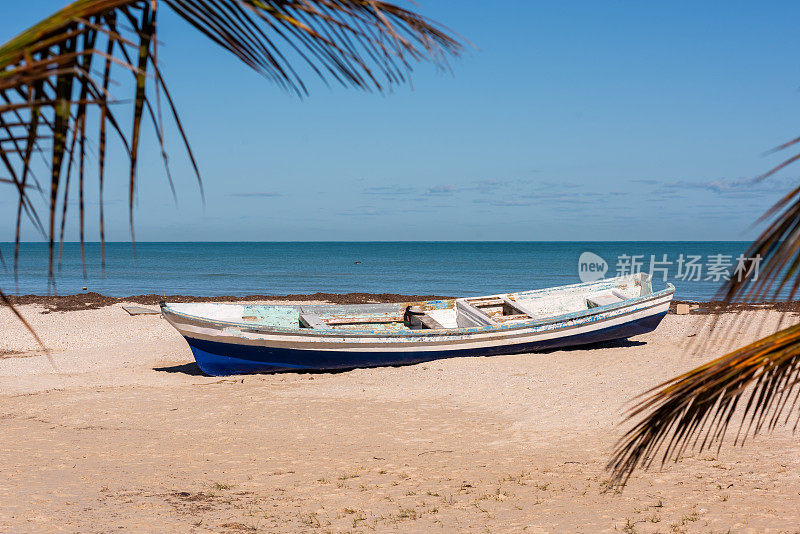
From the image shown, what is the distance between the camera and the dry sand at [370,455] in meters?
5.37

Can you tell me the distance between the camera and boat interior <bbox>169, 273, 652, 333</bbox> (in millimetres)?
12305

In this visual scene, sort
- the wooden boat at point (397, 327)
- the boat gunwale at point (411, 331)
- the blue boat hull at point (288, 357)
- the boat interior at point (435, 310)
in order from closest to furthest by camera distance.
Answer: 1. the boat gunwale at point (411, 331)
2. the wooden boat at point (397, 327)
3. the blue boat hull at point (288, 357)
4. the boat interior at point (435, 310)

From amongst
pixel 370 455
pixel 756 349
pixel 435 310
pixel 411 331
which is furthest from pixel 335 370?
pixel 756 349

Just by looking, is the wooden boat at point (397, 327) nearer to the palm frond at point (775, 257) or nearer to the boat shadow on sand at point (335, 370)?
the boat shadow on sand at point (335, 370)

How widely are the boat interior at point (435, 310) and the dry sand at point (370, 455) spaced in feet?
4.02

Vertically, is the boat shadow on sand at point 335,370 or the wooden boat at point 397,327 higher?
the wooden boat at point 397,327

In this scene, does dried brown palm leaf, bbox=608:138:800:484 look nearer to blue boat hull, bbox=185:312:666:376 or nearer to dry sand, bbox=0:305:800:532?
dry sand, bbox=0:305:800:532

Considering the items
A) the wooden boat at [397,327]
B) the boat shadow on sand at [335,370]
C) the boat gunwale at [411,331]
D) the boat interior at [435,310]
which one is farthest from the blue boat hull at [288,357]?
the boat interior at [435,310]

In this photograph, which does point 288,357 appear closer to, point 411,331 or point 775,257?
point 411,331

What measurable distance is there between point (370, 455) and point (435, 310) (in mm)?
6901

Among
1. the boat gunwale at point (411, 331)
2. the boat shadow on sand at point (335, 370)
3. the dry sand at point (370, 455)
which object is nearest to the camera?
the dry sand at point (370, 455)

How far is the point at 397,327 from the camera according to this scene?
13305 millimetres

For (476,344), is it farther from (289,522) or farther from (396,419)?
(289,522)

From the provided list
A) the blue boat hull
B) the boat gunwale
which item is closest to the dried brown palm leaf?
the boat gunwale
